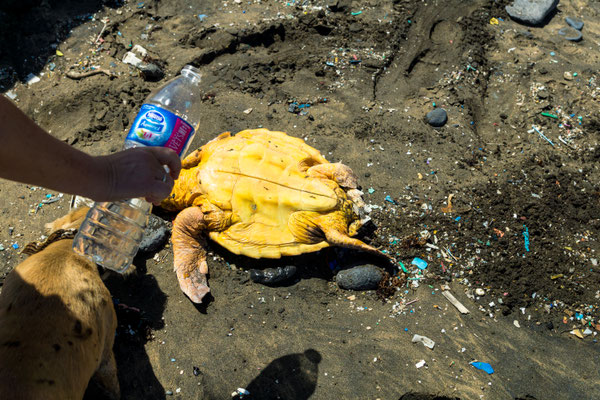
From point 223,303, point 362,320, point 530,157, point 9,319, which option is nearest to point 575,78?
point 530,157

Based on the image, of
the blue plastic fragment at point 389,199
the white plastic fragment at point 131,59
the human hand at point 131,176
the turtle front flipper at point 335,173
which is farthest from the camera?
the white plastic fragment at point 131,59

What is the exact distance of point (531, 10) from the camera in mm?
6918

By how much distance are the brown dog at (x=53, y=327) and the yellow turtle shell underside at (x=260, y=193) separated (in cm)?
159

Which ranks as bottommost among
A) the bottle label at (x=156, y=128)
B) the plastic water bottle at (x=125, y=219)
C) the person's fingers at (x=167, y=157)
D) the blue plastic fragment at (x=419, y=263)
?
the blue plastic fragment at (x=419, y=263)

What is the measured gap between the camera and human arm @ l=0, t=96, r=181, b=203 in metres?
1.83

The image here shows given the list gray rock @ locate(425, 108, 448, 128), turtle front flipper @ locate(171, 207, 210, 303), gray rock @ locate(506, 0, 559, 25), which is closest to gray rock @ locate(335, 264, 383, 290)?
turtle front flipper @ locate(171, 207, 210, 303)

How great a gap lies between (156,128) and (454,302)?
3845 mm

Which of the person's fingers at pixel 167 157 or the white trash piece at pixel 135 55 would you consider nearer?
the person's fingers at pixel 167 157

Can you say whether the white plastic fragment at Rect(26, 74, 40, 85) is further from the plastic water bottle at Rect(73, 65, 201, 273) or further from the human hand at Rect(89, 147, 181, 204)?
the human hand at Rect(89, 147, 181, 204)

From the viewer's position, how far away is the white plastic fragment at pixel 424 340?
4402 millimetres

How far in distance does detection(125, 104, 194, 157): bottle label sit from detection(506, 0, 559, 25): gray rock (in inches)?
260

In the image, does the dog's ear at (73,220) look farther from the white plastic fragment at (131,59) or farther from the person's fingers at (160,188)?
the white plastic fragment at (131,59)

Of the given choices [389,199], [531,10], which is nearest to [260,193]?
[389,199]

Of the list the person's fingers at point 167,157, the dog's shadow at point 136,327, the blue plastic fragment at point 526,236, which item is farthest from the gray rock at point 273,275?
the blue plastic fragment at point 526,236
